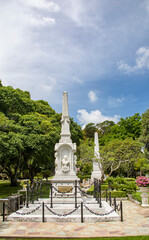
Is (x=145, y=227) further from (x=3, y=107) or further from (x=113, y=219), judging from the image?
(x=3, y=107)

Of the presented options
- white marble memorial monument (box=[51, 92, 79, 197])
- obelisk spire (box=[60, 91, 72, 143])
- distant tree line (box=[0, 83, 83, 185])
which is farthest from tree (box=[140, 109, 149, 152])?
white marble memorial monument (box=[51, 92, 79, 197])

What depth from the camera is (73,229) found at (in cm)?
742

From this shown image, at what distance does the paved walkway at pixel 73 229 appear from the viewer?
6.82 m

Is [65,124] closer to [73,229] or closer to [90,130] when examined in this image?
[73,229]

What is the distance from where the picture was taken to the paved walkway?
682 cm

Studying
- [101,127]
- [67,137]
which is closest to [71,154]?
[67,137]

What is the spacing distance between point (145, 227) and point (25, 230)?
4.64m

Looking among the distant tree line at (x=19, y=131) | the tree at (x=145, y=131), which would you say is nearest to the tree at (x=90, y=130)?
the tree at (x=145, y=131)

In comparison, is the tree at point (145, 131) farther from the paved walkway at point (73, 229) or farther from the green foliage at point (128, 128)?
the paved walkway at point (73, 229)

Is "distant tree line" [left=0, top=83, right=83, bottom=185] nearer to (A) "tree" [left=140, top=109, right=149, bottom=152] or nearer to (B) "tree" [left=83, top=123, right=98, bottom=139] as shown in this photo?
(A) "tree" [left=140, top=109, right=149, bottom=152]

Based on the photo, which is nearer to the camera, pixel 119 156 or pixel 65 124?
pixel 65 124

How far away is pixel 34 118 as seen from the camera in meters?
22.2

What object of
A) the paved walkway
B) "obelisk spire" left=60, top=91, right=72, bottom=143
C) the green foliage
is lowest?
the paved walkway

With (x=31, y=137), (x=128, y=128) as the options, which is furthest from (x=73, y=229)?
(x=128, y=128)
